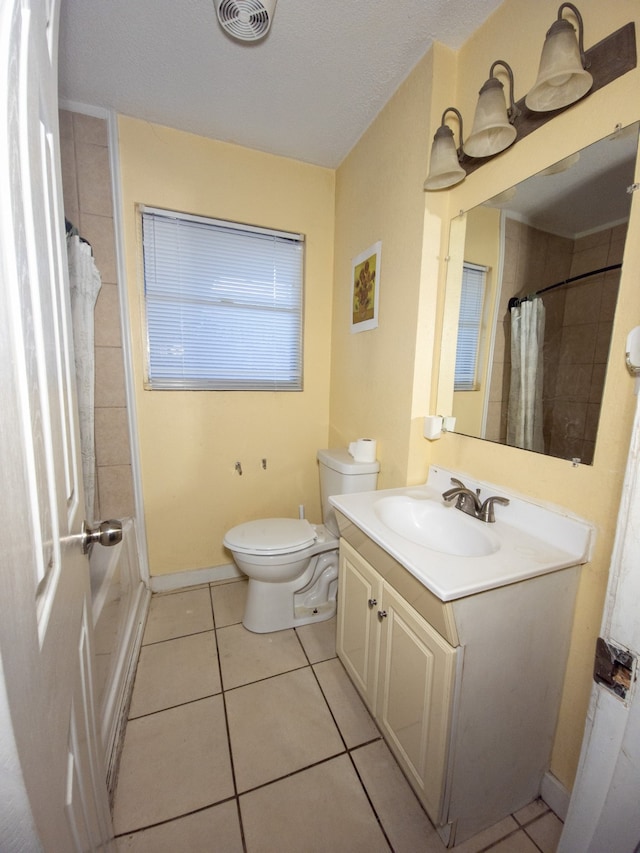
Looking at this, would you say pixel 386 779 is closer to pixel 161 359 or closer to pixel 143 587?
pixel 143 587

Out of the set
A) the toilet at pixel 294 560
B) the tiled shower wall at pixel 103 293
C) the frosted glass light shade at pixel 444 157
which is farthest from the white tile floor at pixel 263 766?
the frosted glass light shade at pixel 444 157

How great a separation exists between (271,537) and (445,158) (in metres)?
1.70

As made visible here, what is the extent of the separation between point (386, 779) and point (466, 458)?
1108 millimetres

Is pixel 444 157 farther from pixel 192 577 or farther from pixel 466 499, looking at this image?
pixel 192 577

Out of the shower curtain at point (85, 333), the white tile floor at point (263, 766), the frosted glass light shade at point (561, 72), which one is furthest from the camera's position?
the shower curtain at point (85, 333)

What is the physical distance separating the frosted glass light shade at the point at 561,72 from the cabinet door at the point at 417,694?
4.73 ft

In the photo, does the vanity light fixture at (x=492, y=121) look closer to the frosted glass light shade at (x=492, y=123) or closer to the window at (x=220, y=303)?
the frosted glass light shade at (x=492, y=123)

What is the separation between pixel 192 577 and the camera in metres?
2.03

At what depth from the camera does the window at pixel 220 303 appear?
5.83 feet

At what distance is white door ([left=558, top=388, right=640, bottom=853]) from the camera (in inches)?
21.7

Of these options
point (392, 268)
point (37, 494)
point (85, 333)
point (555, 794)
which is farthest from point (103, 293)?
point (555, 794)

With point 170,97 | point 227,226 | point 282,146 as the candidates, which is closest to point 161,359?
point 227,226

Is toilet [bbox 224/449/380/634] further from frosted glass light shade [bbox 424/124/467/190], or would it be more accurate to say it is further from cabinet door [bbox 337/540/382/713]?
frosted glass light shade [bbox 424/124/467/190]

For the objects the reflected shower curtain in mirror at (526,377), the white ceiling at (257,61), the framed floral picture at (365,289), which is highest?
the white ceiling at (257,61)
